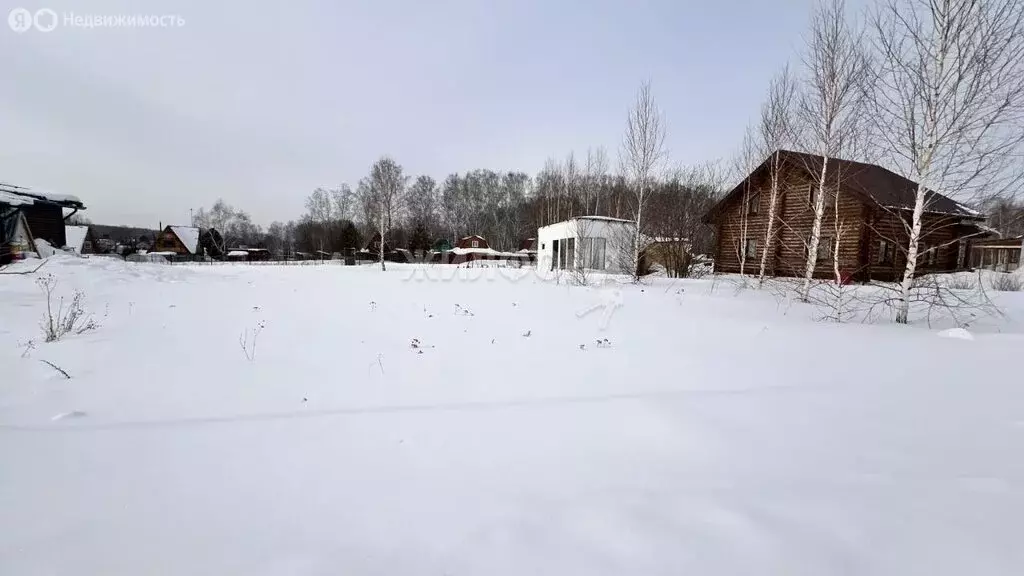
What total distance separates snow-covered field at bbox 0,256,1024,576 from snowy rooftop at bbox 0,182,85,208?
16991mm

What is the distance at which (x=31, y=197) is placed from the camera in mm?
17516

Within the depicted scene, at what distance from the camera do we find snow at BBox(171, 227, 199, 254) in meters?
45.6

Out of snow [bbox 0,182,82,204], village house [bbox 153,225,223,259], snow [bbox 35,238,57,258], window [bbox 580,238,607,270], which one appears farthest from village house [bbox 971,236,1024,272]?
village house [bbox 153,225,223,259]

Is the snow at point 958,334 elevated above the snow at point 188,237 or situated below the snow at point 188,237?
below

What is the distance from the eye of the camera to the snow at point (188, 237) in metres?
45.6

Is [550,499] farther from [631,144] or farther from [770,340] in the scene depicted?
[631,144]

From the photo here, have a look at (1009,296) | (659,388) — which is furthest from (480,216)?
(659,388)

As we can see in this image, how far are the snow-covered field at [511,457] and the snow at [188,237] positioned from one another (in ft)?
170

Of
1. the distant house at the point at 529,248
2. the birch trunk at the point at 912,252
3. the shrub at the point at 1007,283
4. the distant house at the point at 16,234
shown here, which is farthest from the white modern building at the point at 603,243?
the distant house at the point at 529,248

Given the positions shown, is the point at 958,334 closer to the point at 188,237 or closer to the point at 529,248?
the point at 529,248

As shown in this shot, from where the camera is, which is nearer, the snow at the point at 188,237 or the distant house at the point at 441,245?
the snow at the point at 188,237

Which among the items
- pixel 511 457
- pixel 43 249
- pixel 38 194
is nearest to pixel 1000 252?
pixel 511 457

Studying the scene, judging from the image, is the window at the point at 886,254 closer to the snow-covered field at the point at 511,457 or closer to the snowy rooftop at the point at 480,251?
the snow-covered field at the point at 511,457

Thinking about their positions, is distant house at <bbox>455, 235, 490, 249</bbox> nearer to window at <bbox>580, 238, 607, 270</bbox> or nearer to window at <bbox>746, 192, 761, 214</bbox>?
window at <bbox>580, 238, 607, 270</bbox>
